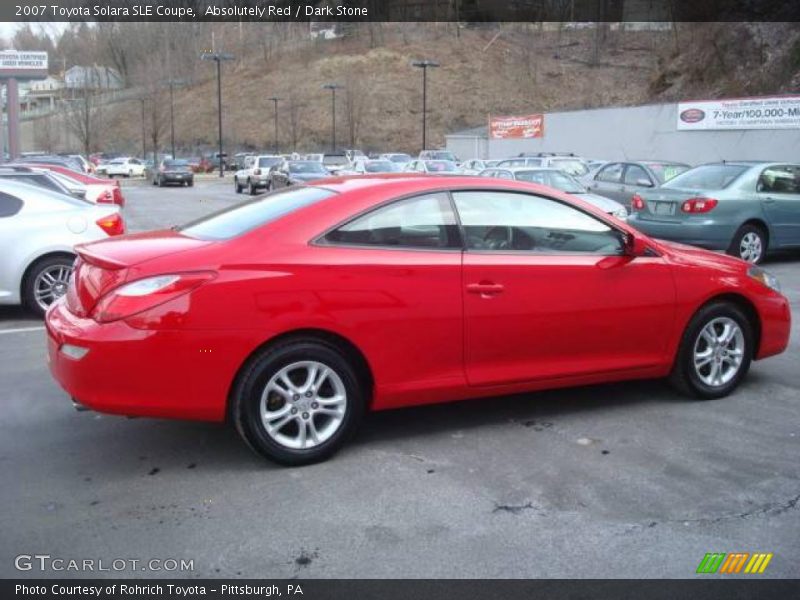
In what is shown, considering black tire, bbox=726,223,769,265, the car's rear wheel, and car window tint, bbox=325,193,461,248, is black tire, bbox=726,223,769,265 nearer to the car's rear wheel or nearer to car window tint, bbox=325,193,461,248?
the car's rear wheel

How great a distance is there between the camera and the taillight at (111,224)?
27.7 feet

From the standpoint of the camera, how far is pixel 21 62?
4422cm

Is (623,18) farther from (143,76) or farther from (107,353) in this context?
(107,353)

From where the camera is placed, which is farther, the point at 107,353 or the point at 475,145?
the point at 475,145

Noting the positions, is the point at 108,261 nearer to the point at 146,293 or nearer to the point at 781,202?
the point at 146,293

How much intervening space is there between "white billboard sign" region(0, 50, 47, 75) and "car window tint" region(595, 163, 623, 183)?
3749 centimetres

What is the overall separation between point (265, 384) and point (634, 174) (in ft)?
44.0

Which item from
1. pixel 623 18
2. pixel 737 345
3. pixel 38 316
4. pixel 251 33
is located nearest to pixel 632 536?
pixel 737 345

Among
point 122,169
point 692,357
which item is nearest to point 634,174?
point 692,357

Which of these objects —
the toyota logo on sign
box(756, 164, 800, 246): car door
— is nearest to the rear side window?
→ box(756, 164, 800, 246): car door

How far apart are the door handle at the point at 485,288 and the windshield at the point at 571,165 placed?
18.3 metres

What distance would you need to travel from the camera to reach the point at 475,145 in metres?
51.9

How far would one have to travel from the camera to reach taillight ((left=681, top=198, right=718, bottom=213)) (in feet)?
37.3

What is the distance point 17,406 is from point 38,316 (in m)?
3.41
